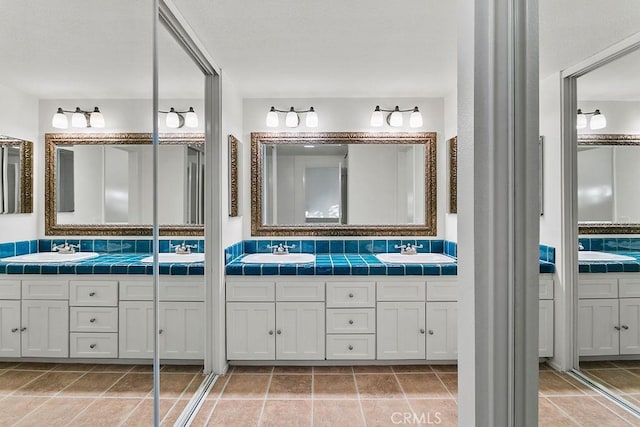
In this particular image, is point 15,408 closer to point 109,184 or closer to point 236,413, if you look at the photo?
point 109,184

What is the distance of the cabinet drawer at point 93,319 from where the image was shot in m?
1.25

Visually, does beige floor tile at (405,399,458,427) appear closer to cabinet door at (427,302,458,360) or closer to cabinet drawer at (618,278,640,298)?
cabinet door at (427,302,458,360)

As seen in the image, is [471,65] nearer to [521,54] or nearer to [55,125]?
[521,54]

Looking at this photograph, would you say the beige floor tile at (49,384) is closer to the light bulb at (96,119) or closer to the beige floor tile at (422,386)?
the light bulb at (96,119)

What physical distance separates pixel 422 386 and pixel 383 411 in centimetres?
46

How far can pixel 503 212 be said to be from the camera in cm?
106

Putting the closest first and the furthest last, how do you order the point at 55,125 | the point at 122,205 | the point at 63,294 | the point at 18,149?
the point at 18,149 < the point at 55,125 < the point at 63,294 < the point at 122,205

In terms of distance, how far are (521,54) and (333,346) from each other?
8.26 ft

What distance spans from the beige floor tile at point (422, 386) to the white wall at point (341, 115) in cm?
153

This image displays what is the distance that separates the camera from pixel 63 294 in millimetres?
1181

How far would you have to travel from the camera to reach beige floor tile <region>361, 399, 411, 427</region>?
7.66 ft

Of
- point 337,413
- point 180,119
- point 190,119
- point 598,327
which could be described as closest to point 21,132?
point 598,327

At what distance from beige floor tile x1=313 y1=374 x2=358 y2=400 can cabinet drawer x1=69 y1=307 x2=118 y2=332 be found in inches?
62.8

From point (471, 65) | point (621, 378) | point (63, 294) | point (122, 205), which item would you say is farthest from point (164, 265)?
point (621, 378)
